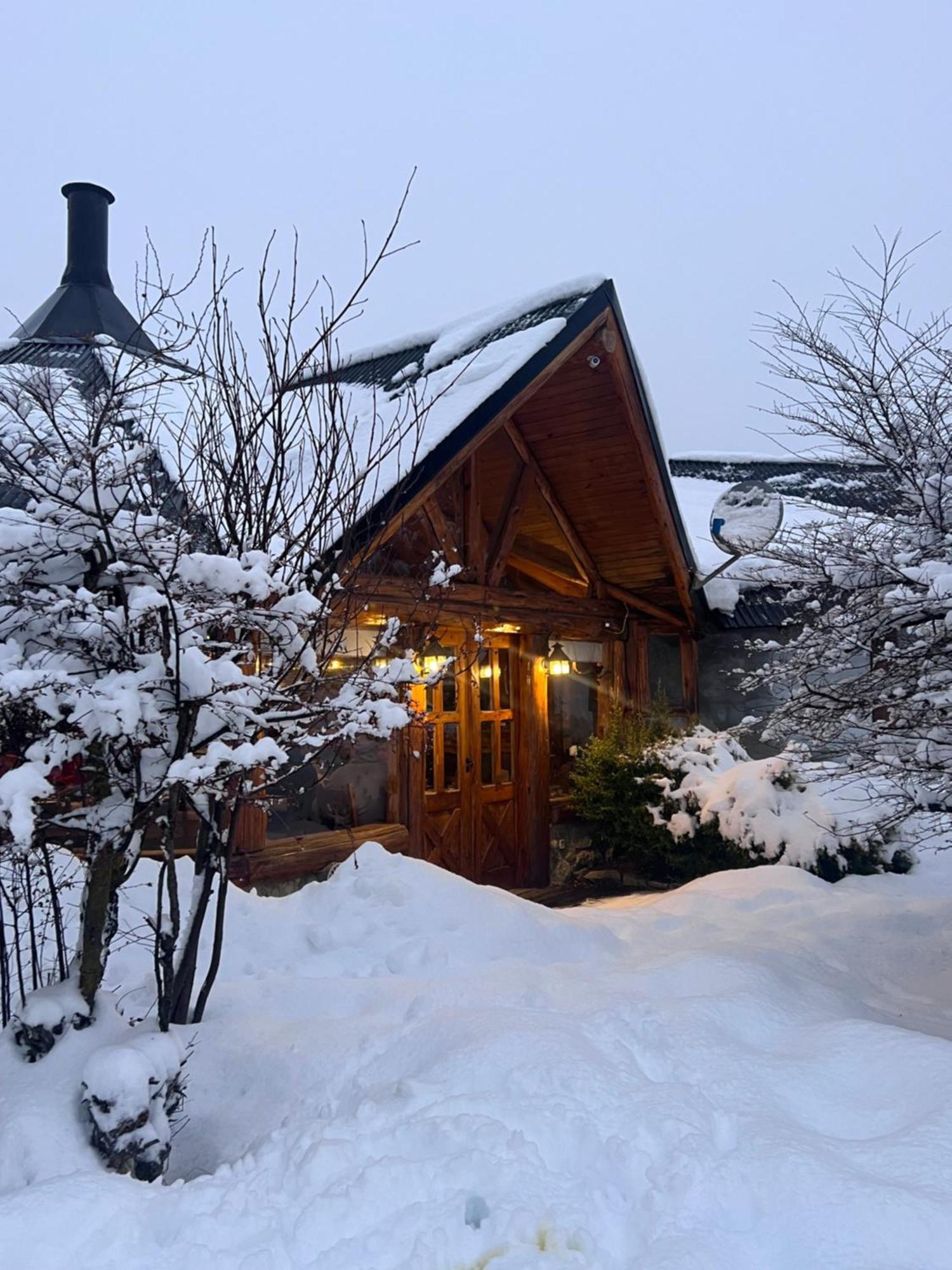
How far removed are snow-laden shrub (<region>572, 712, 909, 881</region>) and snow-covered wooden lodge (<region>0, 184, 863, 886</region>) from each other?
77 centimetres

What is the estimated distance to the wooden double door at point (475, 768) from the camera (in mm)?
7387

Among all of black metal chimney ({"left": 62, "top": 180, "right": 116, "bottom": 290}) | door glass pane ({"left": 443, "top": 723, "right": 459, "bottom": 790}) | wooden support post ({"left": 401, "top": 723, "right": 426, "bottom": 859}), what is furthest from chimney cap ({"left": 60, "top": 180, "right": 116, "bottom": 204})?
Answer: wooden support post ({"left": 401, "top": 723, "right": 426, "bottom": 859})

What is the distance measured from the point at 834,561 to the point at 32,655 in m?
3.59

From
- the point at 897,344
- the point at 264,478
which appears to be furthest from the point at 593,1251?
the point at 897,344

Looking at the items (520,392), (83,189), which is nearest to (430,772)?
(520,392)

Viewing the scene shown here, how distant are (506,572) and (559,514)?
71 cm

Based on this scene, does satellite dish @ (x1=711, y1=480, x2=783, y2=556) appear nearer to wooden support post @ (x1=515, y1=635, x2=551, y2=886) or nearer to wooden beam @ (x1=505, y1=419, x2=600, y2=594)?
wooden beam @ (x1=505, y1=419, x2=600, y2=594)

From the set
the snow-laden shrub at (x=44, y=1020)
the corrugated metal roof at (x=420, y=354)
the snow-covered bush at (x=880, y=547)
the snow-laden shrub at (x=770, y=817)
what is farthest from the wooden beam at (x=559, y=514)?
the snow-laden shrub at (x=44, y=1020)

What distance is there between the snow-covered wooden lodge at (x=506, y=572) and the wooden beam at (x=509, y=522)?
2cm

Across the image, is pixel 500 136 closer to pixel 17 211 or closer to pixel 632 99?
pixel 632 99

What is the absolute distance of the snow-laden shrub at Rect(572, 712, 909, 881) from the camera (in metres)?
6.73

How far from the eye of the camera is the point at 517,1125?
2.54 m

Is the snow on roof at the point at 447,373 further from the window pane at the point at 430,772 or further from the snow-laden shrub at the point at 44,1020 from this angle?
the snow-laden shrub at the point at 44,1020

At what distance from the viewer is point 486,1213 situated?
2.27 meters
